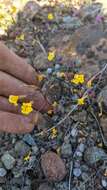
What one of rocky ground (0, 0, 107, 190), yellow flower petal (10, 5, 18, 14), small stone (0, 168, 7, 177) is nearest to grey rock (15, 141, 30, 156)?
rocky ground (0, 0, 107, 190)

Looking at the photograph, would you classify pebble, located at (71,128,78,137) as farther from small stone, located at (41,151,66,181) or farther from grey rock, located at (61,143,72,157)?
small stone, located at (41,151,66,181)

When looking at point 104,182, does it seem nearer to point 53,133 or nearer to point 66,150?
point 66,150

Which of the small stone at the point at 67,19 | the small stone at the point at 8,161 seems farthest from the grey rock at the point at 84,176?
the small stone at the point at 67,19

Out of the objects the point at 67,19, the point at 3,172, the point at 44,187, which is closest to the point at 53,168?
the point at 44,187

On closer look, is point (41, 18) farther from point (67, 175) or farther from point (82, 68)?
point (67, 175)

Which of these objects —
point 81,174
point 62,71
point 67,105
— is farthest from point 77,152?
point 62,71

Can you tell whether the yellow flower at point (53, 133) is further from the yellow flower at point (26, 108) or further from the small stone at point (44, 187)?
the small stone at point (44, 187)
